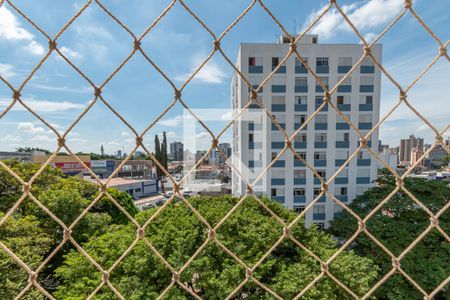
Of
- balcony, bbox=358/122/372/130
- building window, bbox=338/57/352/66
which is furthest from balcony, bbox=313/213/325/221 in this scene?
building window, bbox=338/57/352/66

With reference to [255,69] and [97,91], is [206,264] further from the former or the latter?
[255,69]

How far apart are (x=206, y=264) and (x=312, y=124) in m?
5.36

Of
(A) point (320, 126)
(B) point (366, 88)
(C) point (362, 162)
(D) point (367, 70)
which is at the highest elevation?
(D) point (367, 70)

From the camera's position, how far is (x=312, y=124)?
6574 millimetres

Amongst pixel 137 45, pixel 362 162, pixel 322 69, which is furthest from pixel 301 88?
pixel 137 45

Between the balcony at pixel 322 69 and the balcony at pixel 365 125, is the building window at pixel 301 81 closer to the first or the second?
the balcony at pixel 322 69

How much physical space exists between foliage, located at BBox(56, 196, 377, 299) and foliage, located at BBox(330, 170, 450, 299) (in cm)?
133

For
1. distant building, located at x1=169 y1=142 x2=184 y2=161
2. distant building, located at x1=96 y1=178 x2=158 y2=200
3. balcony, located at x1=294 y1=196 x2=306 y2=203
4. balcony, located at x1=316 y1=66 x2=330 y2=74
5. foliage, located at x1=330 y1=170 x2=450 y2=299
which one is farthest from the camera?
distant building, located at x1=96 y1=178 x2=158 y2=200

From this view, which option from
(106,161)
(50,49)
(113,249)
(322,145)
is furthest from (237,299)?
(106,161)

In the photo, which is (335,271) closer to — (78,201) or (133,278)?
(133,278)

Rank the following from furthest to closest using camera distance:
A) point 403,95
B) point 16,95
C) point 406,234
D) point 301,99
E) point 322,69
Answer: point 301,99, point 322,69, point 406,234, point 403,95, point 16,95

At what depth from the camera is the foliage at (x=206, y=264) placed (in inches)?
82.7

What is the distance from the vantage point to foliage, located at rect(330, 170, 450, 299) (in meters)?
3.27

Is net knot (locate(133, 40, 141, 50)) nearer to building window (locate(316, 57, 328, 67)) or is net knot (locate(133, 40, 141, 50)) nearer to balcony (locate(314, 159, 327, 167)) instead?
balcony (locate(314, 159, 327, 167))
